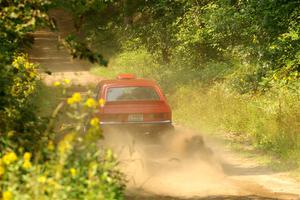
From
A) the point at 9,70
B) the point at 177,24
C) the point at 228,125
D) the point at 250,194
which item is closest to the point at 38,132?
the point at 9,70

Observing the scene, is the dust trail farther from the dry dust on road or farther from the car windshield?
the car windshield

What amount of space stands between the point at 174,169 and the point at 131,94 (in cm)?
208

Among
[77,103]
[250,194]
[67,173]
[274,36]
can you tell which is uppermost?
[274,36]

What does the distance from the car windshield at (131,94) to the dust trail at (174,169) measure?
0.98 metres

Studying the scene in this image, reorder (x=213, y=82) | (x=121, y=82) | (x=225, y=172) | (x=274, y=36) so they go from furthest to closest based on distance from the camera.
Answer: (x=213, y=82), (x=274, y=36), (x=121, y=82), (x=225, y=172)

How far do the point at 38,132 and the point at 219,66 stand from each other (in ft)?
61.3

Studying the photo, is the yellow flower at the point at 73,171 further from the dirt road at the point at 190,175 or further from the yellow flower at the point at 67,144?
the dirt road at the point at 190,175

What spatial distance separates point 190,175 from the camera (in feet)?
41.0

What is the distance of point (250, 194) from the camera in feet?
35.4

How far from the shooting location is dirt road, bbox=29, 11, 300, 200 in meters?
10.8

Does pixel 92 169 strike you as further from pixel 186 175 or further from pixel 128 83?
pixel 128 83

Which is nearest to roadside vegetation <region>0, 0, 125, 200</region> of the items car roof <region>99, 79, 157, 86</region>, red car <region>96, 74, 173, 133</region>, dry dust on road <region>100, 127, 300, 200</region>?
dry dust on road <region>100, 127, 300, 200</region>

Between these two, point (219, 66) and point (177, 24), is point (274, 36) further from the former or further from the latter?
point (177, 24)

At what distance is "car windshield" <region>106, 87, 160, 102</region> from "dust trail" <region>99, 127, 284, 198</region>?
983 mm
